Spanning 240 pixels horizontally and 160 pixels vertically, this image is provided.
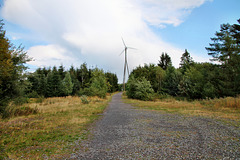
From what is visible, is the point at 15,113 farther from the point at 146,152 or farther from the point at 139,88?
the point at 139,88

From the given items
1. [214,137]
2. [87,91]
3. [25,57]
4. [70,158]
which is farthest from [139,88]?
[70,158]

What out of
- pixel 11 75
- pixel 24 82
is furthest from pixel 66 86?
pixel 11 75

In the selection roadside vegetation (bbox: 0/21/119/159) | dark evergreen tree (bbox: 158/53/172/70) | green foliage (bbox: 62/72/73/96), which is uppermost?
dark evergreen tree (bbox: 158/53/172/70)

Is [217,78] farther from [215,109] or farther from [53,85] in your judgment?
[53,85]

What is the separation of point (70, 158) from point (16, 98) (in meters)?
10.0

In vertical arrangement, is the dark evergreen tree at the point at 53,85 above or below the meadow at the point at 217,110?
above

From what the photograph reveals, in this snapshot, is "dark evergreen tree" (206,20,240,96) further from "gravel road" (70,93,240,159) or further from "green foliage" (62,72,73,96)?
"green foliage" (62,72,73,96)

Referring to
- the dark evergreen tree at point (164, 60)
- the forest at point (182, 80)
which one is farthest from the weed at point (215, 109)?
the dark evergreen tree at point (164, 60)

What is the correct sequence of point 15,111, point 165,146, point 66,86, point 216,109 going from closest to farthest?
point 165,146 < point 15,111 < point 216,109 < point 66,86

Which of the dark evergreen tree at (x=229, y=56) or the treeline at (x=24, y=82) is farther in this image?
the dark evergreen tree at (x=229, y=56)

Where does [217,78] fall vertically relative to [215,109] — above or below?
above

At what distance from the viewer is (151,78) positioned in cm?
3488

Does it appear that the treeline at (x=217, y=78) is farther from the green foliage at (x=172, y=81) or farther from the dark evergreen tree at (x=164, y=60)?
the dark evergreen tree at (x=164, y=60)

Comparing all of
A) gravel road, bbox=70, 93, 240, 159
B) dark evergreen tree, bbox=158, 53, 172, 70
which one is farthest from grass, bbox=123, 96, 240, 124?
dark evergreen tree, bbox=158, 53, 172, 70
